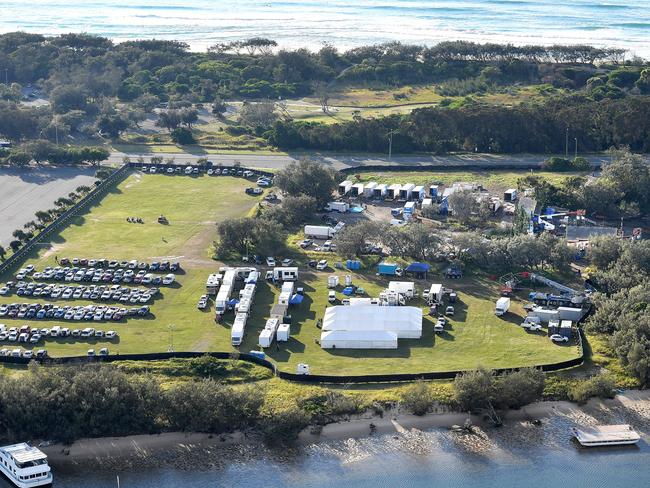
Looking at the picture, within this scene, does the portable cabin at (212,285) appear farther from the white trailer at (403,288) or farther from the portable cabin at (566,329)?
the portable cabin at (566,329)

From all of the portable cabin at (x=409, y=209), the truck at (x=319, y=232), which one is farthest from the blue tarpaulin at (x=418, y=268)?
the portable cabin at (x=409, y=209)

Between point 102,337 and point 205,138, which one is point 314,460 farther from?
point 205,138

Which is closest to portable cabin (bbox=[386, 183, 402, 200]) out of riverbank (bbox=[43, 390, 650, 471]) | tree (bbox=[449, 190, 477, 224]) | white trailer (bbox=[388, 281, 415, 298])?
tree (bbox=[449, 190, 477, 224])

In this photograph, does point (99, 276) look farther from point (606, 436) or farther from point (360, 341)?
point (606, 436)

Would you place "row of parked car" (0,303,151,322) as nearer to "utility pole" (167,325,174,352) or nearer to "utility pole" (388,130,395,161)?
"utility pole" (167,325,174,352)

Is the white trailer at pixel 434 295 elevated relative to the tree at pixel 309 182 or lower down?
lower down

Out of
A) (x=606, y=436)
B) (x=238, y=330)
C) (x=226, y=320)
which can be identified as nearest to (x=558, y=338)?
(x=606, y=436)
